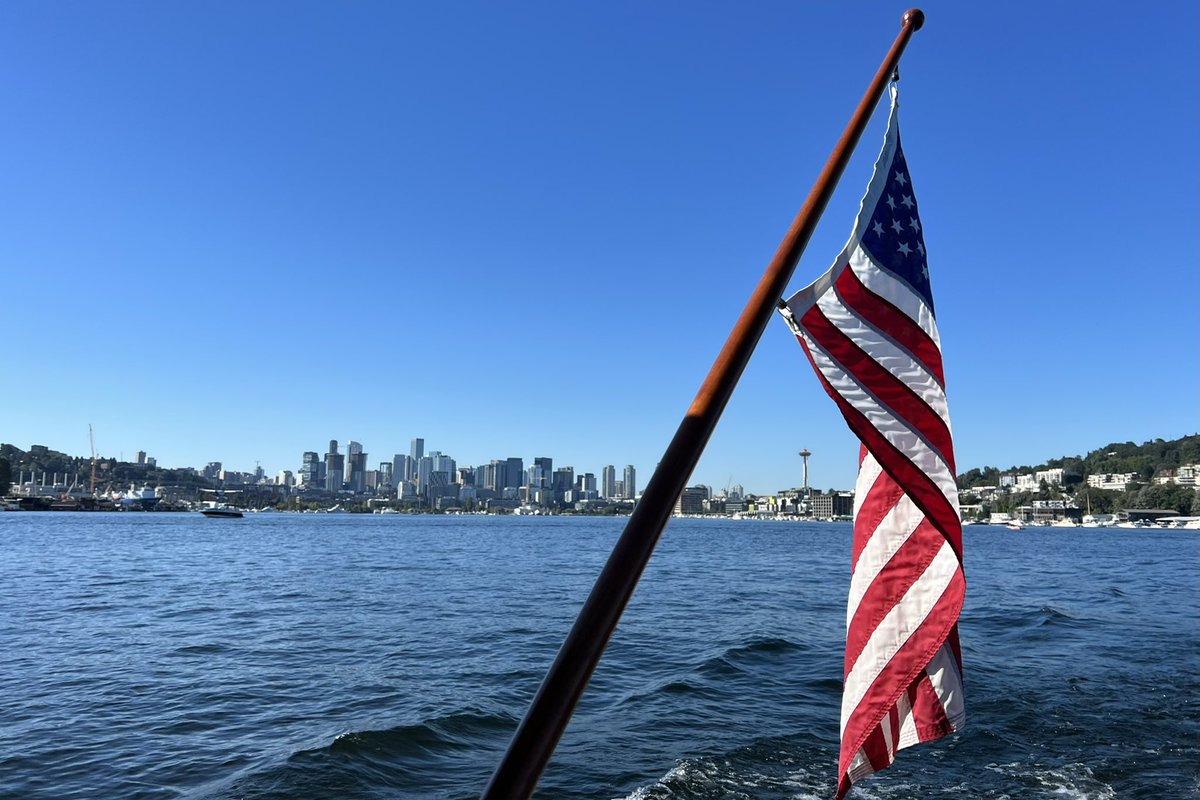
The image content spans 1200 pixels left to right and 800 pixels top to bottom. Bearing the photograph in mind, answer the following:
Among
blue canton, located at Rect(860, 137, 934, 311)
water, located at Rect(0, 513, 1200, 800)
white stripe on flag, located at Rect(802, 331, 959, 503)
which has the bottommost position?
water, located at Rect(0, 513, 1200, 800)

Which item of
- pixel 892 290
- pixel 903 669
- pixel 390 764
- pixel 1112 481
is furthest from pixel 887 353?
pixel 1112 481

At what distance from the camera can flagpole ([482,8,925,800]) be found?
5.24ft

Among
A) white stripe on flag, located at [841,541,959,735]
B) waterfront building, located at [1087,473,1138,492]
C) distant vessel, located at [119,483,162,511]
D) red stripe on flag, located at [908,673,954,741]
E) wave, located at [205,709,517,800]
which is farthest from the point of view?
waterfront building, located at [1087,473,1138,492]

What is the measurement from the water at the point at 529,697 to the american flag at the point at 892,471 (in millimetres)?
4933

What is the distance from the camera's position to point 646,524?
1852 millimetres

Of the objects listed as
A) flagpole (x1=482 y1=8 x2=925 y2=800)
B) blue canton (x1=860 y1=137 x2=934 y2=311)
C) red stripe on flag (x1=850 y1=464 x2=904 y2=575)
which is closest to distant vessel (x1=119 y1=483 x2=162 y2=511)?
red stripe on flag (x1=850 y1=464 x2=904 y2=575)

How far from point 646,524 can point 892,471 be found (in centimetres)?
153

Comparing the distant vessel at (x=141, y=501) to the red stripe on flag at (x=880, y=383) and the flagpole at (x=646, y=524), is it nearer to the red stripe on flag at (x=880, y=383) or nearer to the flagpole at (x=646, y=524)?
the red stripe on flag at (x=880, y=383)

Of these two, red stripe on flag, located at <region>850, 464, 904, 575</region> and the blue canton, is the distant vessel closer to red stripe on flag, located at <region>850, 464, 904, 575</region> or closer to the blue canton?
red stripe on flag, located at <region>850, 464, 904, 575</region>

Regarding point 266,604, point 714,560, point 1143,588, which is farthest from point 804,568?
point 266,604

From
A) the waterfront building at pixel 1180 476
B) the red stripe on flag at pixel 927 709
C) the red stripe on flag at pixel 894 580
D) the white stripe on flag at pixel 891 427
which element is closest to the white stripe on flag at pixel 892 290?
the white stripe on flag at pixel 891 427

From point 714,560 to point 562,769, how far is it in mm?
36947

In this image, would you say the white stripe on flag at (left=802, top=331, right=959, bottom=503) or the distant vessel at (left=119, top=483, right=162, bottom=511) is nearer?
the white stripe on flag at (left=802, top=331, right=959, bottom=503)

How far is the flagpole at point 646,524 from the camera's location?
5.24 feet
